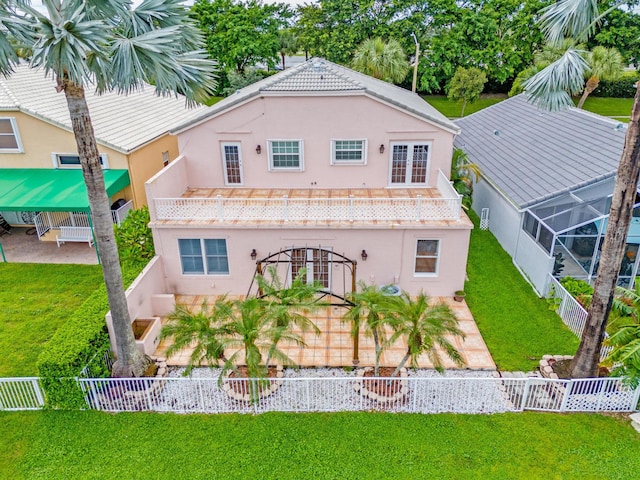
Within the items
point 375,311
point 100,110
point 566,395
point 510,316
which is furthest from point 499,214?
point 100,110

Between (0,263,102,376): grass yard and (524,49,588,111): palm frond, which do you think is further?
(0,263,102,376): grass yard

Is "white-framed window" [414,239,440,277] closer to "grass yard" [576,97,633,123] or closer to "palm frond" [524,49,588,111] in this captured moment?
"palm frond" [524,49,588,111]

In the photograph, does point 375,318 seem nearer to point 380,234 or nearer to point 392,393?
point 392,393

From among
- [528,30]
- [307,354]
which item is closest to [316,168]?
[307,354]

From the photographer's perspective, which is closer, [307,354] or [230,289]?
[307,354]

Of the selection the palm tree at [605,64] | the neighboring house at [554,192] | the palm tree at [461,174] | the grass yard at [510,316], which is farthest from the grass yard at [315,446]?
the palm tree at [605,64]

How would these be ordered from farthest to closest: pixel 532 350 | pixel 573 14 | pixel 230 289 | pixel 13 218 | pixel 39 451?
pixel 13 218, pixel 230 289, pixel 532 350, pixel 39 451, pixel 573 14

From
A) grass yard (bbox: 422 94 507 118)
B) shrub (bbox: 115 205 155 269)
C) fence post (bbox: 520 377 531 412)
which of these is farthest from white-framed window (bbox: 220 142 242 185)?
grass yard (bbox: 422 94 507 118)

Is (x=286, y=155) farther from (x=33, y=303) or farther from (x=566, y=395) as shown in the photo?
(x=566, y=395)
